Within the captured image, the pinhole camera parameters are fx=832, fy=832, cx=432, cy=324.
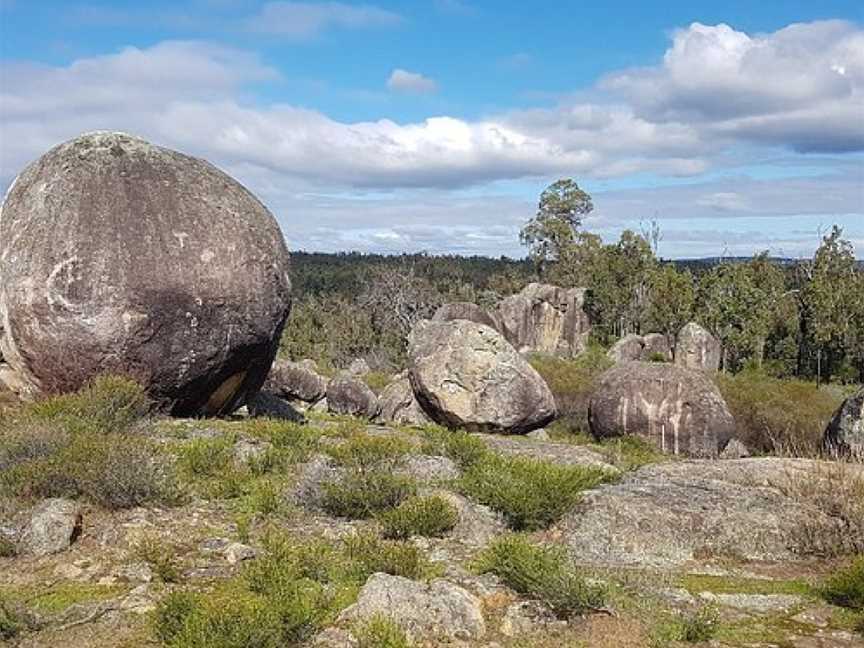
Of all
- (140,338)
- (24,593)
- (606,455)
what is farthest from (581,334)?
(24,593)

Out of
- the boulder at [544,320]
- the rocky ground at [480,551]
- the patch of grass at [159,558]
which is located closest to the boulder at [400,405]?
the rocky ground at [480,551]

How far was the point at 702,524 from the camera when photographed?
9.11m

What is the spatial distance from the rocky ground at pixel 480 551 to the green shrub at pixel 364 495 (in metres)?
0.16

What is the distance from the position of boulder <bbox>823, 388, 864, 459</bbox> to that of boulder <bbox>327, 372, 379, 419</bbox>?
17.7 meters

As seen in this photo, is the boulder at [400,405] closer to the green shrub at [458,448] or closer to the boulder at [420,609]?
Result: the green shrub at [458,448]

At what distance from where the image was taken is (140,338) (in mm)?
12680

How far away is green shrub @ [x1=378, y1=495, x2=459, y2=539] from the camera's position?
8.28 metres

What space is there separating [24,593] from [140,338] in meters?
6.40

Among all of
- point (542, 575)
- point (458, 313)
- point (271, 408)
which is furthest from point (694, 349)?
point (542, 575)

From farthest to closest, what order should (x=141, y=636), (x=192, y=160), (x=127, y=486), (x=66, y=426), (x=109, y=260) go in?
(x=192, y=160), (x=109, y=260), (x=66, y=426), (x=127, y=486), (x=141, y=636)

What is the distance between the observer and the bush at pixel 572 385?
114 feet

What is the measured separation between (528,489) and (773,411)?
98.1 ft

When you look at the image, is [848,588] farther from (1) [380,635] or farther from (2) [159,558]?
(2) [159,558]

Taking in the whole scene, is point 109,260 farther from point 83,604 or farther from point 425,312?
point 425,312
